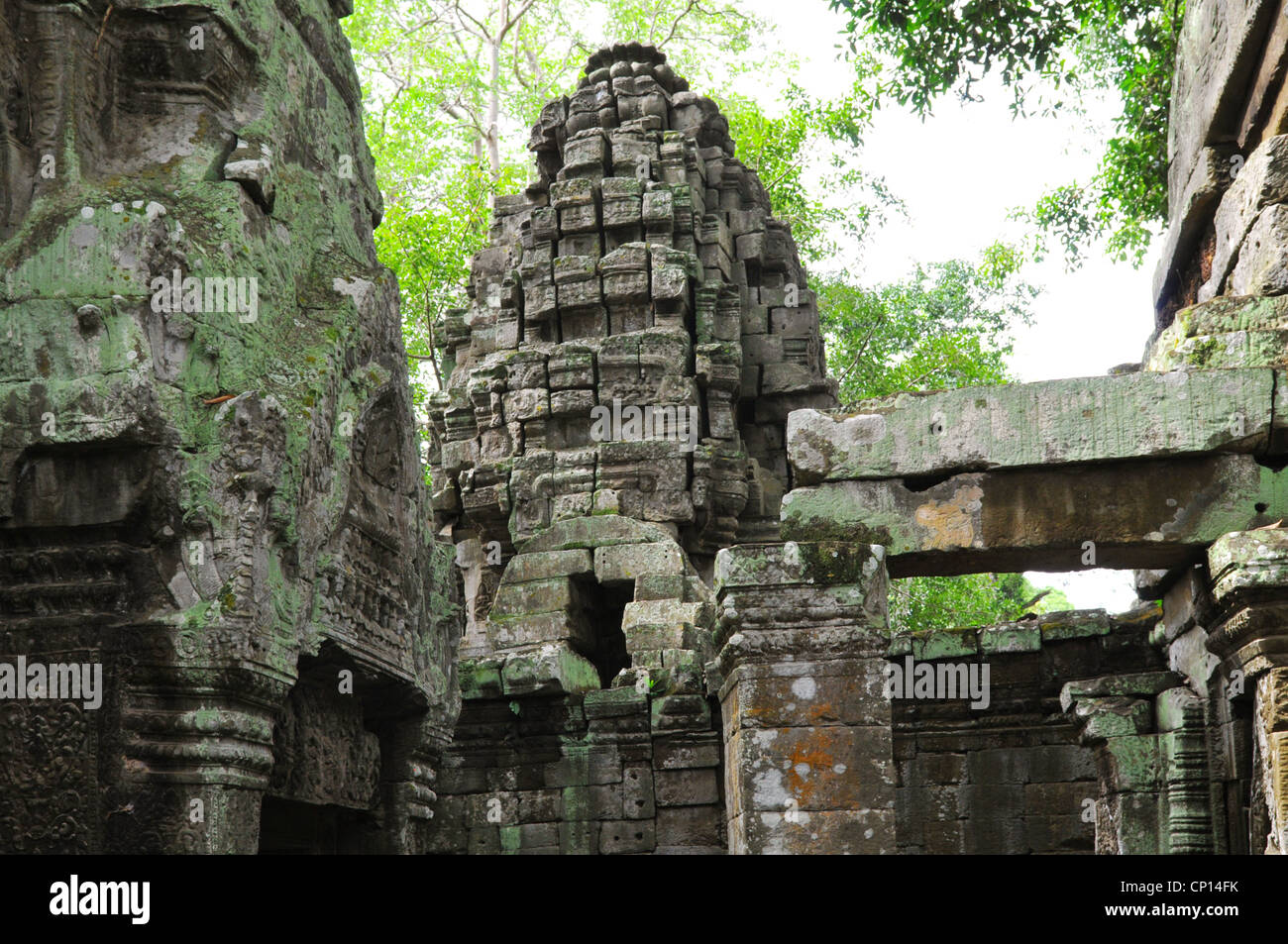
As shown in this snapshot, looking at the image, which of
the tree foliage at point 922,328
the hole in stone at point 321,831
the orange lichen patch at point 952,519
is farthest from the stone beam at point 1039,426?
the tree foliage at point 922,328

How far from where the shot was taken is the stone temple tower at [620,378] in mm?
11727

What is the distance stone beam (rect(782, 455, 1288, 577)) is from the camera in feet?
19.0

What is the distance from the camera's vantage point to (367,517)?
643cm

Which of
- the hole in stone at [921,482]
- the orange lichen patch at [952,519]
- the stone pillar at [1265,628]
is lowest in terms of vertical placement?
the stone pillar at [1265,628]

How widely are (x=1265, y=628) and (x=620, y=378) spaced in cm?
799

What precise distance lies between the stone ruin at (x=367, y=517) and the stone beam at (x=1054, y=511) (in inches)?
0.5

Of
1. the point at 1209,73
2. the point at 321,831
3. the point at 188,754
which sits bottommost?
the point at 321,831

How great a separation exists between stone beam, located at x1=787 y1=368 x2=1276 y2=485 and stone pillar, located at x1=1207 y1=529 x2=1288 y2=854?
0.50 m

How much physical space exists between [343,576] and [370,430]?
0.80m

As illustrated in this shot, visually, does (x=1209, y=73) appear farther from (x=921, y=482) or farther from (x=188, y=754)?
(x=188, y=754)

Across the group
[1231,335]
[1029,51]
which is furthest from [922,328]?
[1231,335]

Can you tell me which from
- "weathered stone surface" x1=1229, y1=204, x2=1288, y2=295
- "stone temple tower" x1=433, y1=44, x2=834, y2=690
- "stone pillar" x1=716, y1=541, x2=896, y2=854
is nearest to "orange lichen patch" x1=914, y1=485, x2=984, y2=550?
"stone pillar" x1=716, y1=541, x2=896, y2=854

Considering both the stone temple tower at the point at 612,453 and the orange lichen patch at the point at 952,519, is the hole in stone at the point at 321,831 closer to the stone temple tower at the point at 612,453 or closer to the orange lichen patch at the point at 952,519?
the stone temple tower at the point at 612,453
